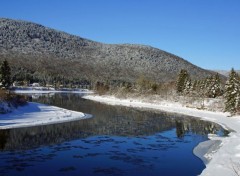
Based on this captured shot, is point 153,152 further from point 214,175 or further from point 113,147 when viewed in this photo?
point 214,175

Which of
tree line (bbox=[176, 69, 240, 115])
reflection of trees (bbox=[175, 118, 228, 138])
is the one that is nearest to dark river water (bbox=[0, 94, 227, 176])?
reflection of trees (bbox=[175, 118, 228, 138])

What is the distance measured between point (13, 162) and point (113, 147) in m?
7.85

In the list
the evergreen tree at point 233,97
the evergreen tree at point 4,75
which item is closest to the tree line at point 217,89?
the evergreen tree at point 233,97

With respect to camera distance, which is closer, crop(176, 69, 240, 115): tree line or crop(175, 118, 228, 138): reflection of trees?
crop(175, 118, 228, 138): reflection of trees

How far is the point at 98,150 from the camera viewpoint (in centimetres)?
2327

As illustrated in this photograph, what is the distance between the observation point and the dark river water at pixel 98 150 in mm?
18109

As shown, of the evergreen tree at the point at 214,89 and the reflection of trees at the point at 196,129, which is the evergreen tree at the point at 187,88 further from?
the reflection of trees at the point at 196,129

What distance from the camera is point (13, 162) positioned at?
61.9ft

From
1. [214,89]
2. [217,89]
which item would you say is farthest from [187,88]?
[217,89]

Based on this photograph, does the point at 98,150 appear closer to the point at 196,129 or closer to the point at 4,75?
the point at 196,129

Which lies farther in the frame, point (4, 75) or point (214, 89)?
point (214, 89)

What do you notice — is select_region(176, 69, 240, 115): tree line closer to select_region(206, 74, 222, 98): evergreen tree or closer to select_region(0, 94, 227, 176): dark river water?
select_region(206, 74, 222, 98): evergreen tree

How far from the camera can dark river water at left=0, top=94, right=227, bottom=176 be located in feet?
59.4

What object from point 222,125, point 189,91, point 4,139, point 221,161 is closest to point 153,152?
point 221,161
